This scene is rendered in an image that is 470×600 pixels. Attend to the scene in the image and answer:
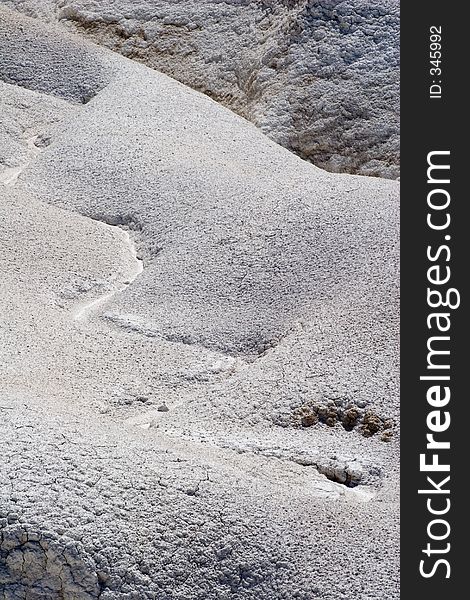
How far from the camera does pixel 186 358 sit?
6.85 metres

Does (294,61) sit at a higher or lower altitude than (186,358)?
higher

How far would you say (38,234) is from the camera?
8.32 m

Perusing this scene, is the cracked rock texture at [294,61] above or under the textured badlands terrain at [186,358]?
above

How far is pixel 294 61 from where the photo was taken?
36.7ft

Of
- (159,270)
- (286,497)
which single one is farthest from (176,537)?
(159,270)

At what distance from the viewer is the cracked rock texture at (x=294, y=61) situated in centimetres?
1067

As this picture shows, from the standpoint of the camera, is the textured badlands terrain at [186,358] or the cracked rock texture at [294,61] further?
the cracked rock texture at [294,61]

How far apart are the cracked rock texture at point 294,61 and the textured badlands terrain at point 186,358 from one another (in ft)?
2.06

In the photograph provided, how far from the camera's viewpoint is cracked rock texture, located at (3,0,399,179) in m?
10.7

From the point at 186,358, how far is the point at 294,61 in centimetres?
502

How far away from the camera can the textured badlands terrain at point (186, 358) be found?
194 inches

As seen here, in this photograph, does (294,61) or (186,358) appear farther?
(294,61)

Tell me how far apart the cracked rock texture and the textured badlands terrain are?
63 centimetres

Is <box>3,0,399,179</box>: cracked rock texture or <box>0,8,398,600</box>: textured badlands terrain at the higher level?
<box>3,0,399,179</box>: cracked rock texture
